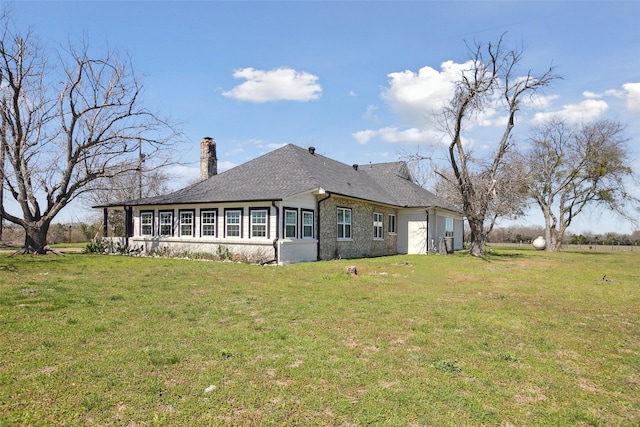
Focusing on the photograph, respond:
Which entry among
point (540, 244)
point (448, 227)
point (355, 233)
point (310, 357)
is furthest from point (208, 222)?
point (540, 244)

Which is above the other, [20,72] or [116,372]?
[20,72]

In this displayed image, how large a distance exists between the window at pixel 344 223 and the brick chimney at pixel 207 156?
26.0 feet

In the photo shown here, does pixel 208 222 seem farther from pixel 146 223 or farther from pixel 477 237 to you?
pixel 477 237

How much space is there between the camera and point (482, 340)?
17.5ft

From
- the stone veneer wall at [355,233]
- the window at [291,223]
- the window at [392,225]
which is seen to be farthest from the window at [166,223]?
the window at [392,225]

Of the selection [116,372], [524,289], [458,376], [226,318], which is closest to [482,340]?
[458,376]

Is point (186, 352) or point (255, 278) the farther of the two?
point (255, 278)

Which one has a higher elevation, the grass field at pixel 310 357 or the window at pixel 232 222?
the window at pixel 232 222

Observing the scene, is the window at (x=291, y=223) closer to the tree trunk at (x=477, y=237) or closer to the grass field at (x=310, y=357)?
the grass field at (x=310, y=357)

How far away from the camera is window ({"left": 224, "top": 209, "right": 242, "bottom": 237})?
16.5m

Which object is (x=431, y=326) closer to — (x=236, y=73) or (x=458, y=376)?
(x=458, y=376)

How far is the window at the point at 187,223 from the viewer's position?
1805cm

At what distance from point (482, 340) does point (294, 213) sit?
1139 cm

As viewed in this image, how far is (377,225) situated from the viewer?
22.7 metres
